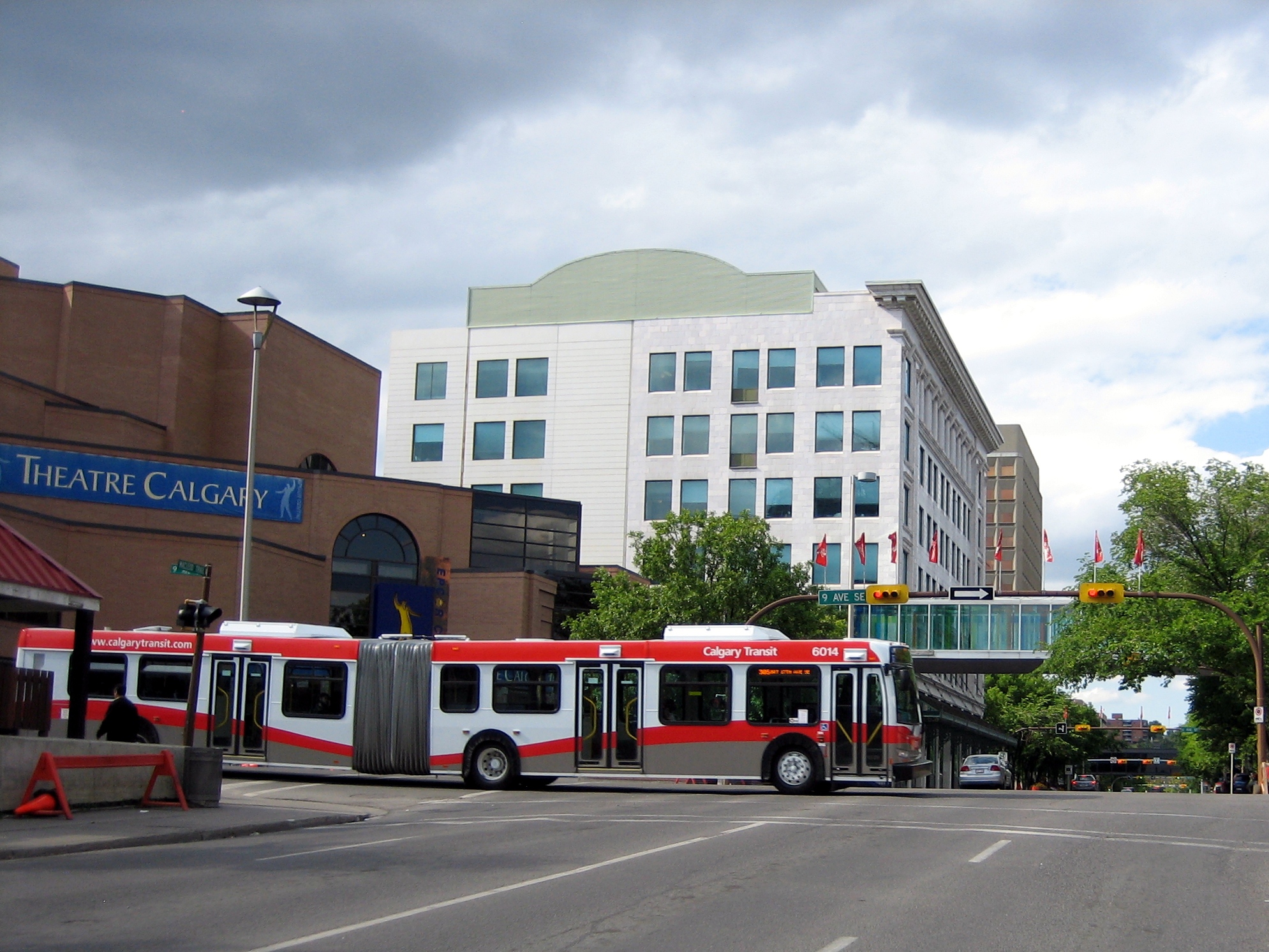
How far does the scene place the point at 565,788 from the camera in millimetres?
29578

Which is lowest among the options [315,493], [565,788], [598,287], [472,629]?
[565,788]

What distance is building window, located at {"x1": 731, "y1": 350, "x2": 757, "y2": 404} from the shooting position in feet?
243

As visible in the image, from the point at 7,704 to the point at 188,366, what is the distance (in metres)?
31.4

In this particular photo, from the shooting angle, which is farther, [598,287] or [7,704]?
[598,287]

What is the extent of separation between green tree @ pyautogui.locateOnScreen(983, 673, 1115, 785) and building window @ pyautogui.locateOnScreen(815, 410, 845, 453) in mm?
34937

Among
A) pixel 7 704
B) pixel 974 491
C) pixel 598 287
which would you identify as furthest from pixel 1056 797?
pixel 974 491

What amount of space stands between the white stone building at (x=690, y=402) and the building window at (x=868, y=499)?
0.37 ft

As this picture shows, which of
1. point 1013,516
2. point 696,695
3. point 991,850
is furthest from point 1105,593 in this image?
point 1013,516

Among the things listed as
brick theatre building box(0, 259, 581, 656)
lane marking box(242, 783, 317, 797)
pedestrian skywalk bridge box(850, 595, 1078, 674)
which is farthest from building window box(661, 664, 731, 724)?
pedestrian skywalk bridge box(850, 595, 1078, 674)

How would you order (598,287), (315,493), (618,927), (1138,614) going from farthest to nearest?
(598,287) → (1138,614) → (315,493) → (618,927)

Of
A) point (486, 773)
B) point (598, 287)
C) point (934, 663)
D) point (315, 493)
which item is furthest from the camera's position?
point (598, 287)

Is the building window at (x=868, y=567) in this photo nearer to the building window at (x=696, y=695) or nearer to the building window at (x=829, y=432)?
the building window at (x=829, y=432)

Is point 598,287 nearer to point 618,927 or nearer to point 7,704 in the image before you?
point 7,704

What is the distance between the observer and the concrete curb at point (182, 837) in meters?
14.4
